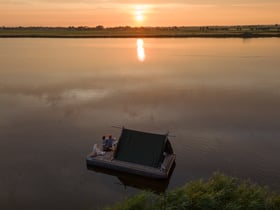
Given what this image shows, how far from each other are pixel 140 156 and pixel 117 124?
19.4 feet

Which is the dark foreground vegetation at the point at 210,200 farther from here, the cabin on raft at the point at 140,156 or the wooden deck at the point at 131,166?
the cabin on raft at the point at 140,156

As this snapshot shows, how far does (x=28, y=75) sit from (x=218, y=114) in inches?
965

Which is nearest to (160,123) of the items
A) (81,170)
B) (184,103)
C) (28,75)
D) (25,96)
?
(184,103)

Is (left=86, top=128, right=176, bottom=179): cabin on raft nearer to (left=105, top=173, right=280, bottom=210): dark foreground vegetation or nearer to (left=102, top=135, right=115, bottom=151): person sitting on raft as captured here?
(left=102, top=135, right=115, bottom=151): person sitting on raft

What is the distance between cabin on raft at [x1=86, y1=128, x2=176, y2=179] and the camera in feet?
46.1

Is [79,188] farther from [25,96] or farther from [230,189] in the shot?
[25,96]

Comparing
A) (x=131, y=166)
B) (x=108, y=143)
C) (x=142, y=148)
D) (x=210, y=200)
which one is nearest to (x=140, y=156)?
(x=142, y=148)

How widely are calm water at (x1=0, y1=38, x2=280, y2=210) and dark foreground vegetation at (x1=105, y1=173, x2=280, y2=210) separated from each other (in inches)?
126

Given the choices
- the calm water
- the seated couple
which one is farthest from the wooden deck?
the calm water

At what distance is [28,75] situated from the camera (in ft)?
120

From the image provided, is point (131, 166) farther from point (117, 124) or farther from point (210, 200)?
point (117, 124)

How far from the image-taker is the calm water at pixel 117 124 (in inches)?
540

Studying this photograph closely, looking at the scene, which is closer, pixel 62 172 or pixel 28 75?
pixel 62 172

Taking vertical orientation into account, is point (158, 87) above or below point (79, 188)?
above
